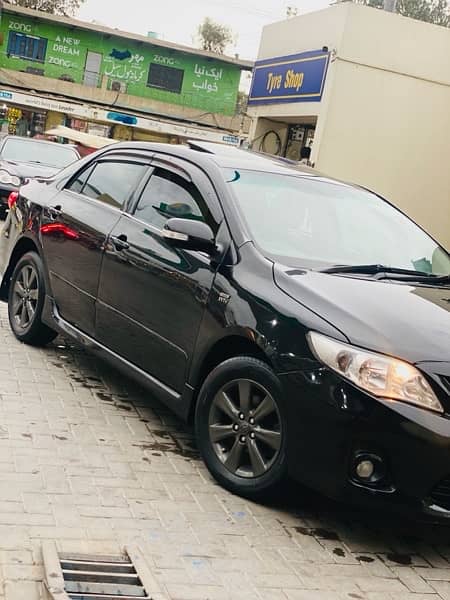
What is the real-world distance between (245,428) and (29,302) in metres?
2.91

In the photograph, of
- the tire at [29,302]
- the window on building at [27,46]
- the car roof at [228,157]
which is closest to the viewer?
the car roof at [228,157]

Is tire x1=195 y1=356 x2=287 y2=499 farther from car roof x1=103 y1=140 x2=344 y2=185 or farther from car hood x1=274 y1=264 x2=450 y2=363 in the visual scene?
car roof x1=103 y1=140 x2=344 y2=185

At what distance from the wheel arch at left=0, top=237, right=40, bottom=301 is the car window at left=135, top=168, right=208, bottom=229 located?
1566 millimetres

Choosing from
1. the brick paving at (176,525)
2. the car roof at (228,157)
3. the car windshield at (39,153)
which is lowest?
the brick paving at (176,525)

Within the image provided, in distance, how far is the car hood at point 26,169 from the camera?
46.9ft

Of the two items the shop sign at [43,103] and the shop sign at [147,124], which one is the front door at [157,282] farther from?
the shop sign at [43,103]

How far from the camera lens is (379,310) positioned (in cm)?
396

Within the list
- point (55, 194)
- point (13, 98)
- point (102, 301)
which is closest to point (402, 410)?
point (102, 301)

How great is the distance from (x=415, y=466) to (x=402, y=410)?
0.24 meters

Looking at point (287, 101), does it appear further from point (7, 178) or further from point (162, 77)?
point (162, 77)

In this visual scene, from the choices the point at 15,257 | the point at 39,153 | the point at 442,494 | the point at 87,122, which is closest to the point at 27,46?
the point at 87,122

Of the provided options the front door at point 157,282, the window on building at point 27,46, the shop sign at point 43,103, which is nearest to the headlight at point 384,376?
the front door at point 157,282

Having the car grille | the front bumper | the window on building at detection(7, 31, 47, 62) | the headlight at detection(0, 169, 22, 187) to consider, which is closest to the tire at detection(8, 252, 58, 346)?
the front bumper

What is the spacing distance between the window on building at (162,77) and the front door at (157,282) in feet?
137
